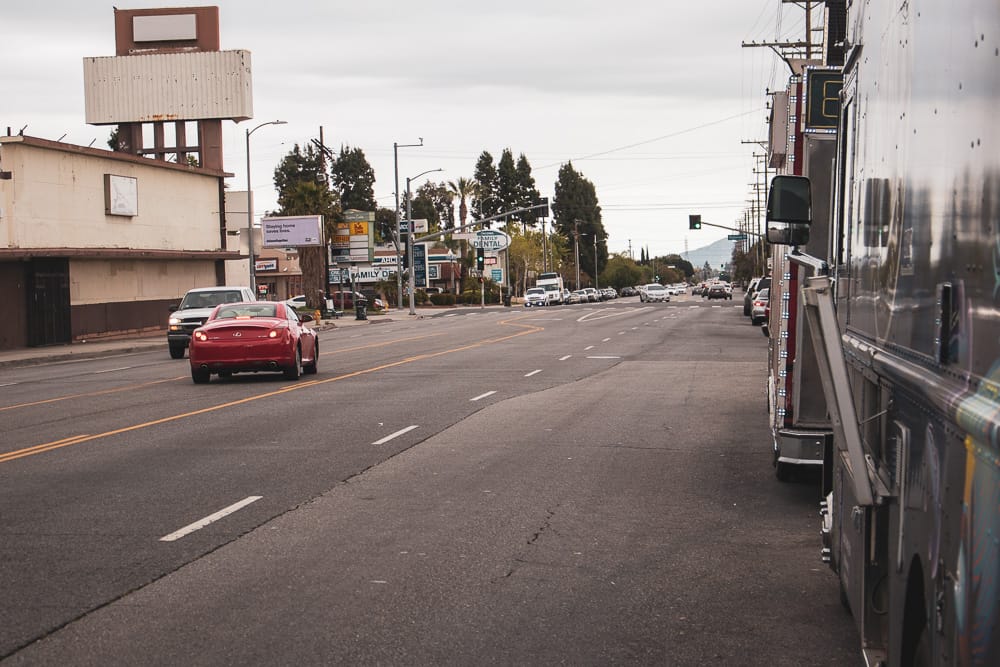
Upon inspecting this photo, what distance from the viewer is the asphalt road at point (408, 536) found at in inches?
236

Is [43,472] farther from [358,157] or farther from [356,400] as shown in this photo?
[358,157]

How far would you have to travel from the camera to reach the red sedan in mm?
21062

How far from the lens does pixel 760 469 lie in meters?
11.6

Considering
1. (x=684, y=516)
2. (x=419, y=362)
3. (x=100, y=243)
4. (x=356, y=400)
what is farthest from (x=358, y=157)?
(x=684, y=516)

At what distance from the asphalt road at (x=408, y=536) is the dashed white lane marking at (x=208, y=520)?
36 mm

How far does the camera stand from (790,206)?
20.8 ft

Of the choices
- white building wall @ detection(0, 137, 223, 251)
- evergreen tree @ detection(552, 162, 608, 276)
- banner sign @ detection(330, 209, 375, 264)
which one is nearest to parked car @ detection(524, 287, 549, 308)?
banner sign @ detection(330, 209, 375, 264)

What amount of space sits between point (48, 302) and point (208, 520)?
121ft

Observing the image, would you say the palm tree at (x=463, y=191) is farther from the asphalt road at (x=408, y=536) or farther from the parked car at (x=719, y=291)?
the asphalt road at (x=408, y=536)

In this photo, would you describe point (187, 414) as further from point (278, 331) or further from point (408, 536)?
point (408, 536)

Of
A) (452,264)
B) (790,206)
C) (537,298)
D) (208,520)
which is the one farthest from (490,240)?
(790,206)

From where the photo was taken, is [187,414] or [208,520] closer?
[208,520]

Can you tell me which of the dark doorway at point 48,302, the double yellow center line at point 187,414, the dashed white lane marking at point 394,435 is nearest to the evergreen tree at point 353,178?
the dark doorway at point 48,302

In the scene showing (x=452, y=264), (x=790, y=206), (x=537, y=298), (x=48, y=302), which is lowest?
(x=537, y=298)
